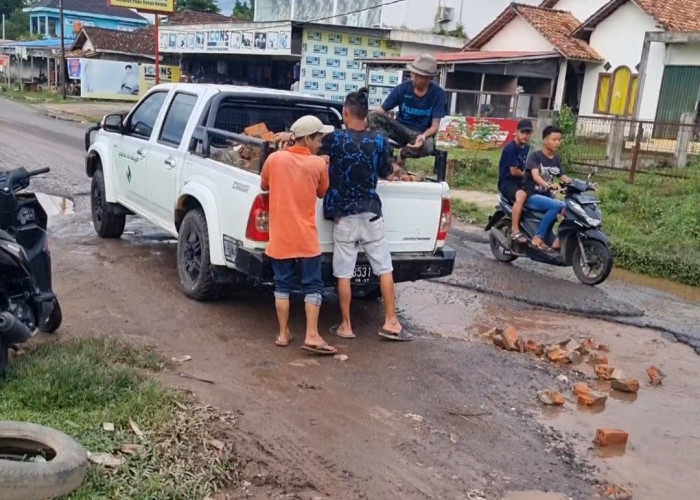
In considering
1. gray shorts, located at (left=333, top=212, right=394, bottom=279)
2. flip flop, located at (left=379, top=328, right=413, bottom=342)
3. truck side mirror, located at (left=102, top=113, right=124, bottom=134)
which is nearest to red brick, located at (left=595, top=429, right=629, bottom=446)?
flip flop, located at (left=379, top=328, right=413, bottom=342)

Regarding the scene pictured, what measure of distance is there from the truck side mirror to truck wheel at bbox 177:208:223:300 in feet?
6.71

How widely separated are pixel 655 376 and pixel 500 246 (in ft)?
12.3

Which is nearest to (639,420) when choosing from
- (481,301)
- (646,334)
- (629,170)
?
(646,334)

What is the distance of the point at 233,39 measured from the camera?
3244 cm

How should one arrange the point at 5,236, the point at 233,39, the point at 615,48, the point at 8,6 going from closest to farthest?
1. the point at 5,236
2. the point at 615,48
3. the point at 233,39
4. the point at 8,6

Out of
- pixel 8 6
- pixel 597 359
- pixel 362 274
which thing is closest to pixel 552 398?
pixel 597 359

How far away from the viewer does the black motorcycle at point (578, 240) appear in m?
8.32

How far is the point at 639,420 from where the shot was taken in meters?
4.99

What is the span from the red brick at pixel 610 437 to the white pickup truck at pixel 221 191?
7.26 feet

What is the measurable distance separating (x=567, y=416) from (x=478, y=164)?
11.9 m

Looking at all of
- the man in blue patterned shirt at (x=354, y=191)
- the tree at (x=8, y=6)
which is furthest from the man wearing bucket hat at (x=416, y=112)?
the tree at (x=8, y=6)

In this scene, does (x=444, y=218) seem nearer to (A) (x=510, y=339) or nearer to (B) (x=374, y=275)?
(B) (x=374, y=275)

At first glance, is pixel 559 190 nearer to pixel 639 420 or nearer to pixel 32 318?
pixel 639 420

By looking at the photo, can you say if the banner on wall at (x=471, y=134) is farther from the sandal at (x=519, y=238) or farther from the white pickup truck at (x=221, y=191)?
the white pickup truck at (x=221, y=191)
